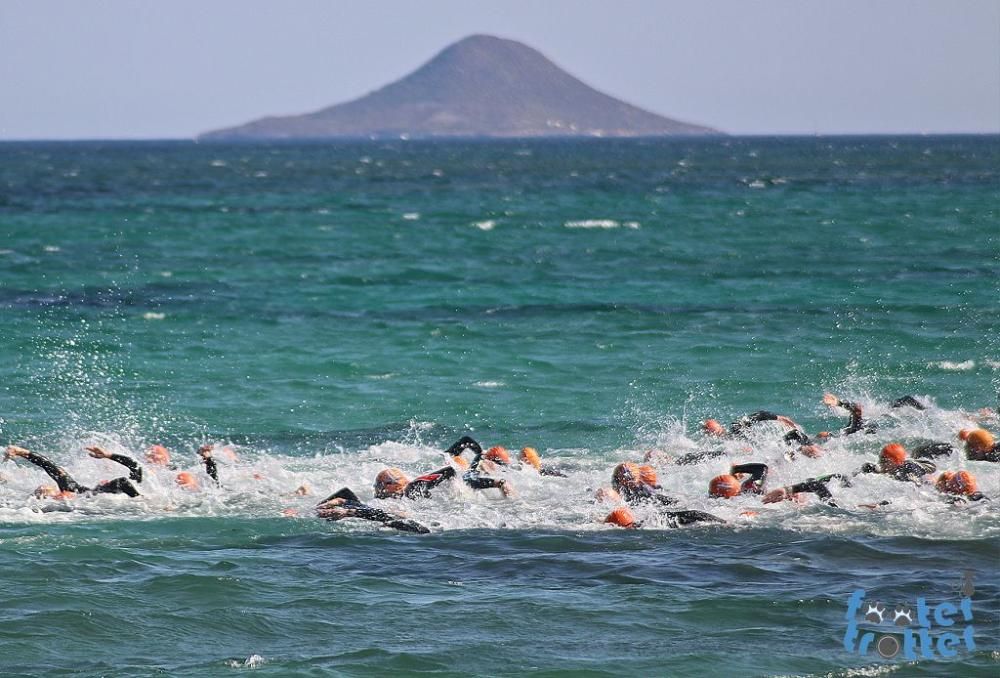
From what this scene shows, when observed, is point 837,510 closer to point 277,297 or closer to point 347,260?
point 277,297

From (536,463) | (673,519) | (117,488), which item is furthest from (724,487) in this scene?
(117,488)

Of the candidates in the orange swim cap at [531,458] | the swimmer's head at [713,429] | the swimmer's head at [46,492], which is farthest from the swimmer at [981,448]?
the swimmer's head at [46,492]

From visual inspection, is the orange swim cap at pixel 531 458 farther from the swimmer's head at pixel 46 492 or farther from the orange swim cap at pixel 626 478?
the swimmer's head at pixel 46 492

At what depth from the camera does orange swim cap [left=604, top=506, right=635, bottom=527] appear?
17.4m

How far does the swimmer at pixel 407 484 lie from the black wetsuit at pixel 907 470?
19.3ft

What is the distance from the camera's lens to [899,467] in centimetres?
1917

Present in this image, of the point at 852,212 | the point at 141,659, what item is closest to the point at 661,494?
the point at 141,659

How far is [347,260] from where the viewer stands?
51.3 m

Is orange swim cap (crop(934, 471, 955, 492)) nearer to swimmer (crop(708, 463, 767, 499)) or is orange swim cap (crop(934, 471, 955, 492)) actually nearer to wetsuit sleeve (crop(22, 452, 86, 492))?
swimmer (crop(708, 463, 767, 499))

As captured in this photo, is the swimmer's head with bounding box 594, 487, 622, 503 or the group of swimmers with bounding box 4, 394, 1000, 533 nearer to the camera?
the group of swimmers with bounding box 4, 394, 1000, 533

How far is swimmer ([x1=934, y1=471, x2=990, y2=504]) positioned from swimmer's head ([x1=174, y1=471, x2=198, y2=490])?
34.1ft

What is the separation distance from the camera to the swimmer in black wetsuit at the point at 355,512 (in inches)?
683

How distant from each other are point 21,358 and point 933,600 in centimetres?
2257

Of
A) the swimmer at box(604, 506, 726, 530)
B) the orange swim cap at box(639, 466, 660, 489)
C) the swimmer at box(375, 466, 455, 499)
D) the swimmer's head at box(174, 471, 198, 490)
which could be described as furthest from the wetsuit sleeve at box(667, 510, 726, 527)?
the swimmer's head at box(174, 471, 198, 490)
